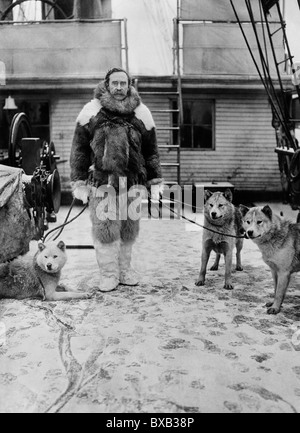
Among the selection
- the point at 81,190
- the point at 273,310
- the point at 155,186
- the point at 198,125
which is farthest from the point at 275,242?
the point at 198,125

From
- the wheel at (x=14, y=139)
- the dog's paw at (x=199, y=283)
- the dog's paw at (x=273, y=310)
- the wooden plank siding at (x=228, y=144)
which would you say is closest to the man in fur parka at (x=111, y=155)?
the dog's paw at (x=199, y=283)

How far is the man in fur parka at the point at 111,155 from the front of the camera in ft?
14.9

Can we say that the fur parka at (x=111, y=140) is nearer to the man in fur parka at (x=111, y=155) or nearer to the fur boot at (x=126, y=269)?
the man in fur parka at (x=111, y=155)

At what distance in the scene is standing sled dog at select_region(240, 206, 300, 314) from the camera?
388 centimetres

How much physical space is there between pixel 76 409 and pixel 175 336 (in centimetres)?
119

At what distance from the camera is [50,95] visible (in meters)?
10.4

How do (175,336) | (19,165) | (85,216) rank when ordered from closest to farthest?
(175,336) → (19,165) → (85,216)

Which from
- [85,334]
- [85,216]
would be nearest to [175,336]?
[85,334]

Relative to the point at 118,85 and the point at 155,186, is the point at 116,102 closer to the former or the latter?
the point at 118,85

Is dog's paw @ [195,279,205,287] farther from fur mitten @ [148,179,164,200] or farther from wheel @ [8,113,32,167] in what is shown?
wheel @ [8,113,32,167]

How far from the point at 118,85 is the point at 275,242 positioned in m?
2.09

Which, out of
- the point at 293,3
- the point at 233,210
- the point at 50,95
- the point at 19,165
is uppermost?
the point at 293,3
